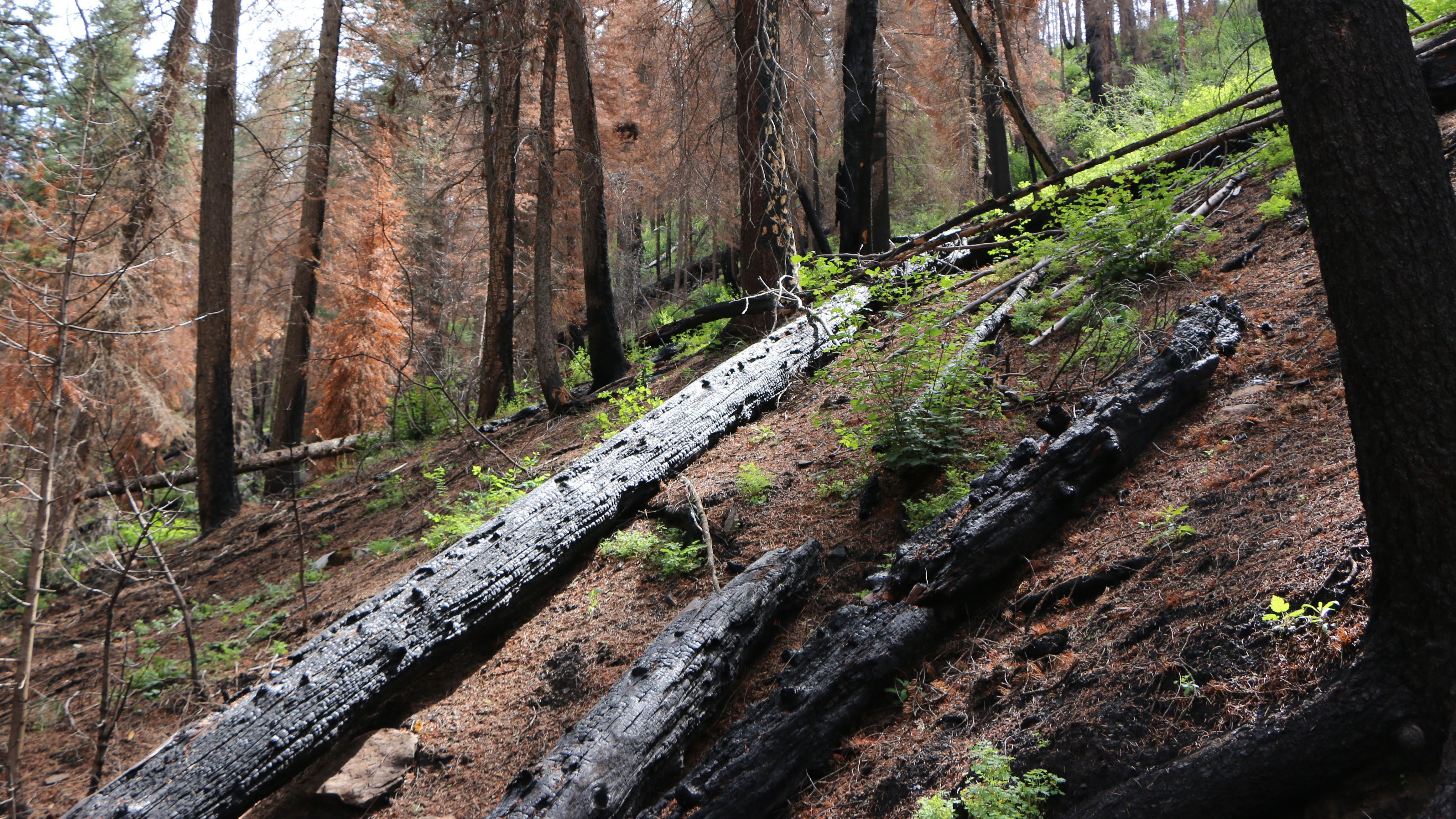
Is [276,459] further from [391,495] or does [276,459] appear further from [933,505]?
[933,505]

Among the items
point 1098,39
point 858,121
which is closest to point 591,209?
point 858,121

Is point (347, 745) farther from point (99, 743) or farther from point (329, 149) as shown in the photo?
point (329, 149)

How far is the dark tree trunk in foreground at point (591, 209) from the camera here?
1014 cm

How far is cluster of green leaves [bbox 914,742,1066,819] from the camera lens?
279cm

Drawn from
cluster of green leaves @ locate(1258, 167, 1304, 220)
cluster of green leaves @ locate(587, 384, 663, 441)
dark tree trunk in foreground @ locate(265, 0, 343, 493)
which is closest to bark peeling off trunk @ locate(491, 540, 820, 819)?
cluster of green leaves @ locate(587, 384, 663, 441)

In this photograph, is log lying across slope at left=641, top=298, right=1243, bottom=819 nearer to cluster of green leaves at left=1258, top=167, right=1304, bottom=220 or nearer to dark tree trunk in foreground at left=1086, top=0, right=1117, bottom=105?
cluster of green leaves at left=1258, top=167, right=1304, bottom=220

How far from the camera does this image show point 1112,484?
4594 millimetres

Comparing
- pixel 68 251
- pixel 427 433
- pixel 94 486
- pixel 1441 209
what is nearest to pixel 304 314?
pixel 427 433

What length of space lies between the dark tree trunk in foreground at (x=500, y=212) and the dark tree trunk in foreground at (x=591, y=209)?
791mm

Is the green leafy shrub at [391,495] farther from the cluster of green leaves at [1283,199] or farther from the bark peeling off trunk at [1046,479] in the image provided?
the cluster of green leaves at [1283,199]

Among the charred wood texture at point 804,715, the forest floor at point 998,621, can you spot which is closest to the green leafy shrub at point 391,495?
the forest floor at point 998,621

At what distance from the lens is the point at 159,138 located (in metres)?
12.8

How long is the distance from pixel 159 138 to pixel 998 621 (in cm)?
1509

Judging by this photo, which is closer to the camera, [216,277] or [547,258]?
[547,258]
